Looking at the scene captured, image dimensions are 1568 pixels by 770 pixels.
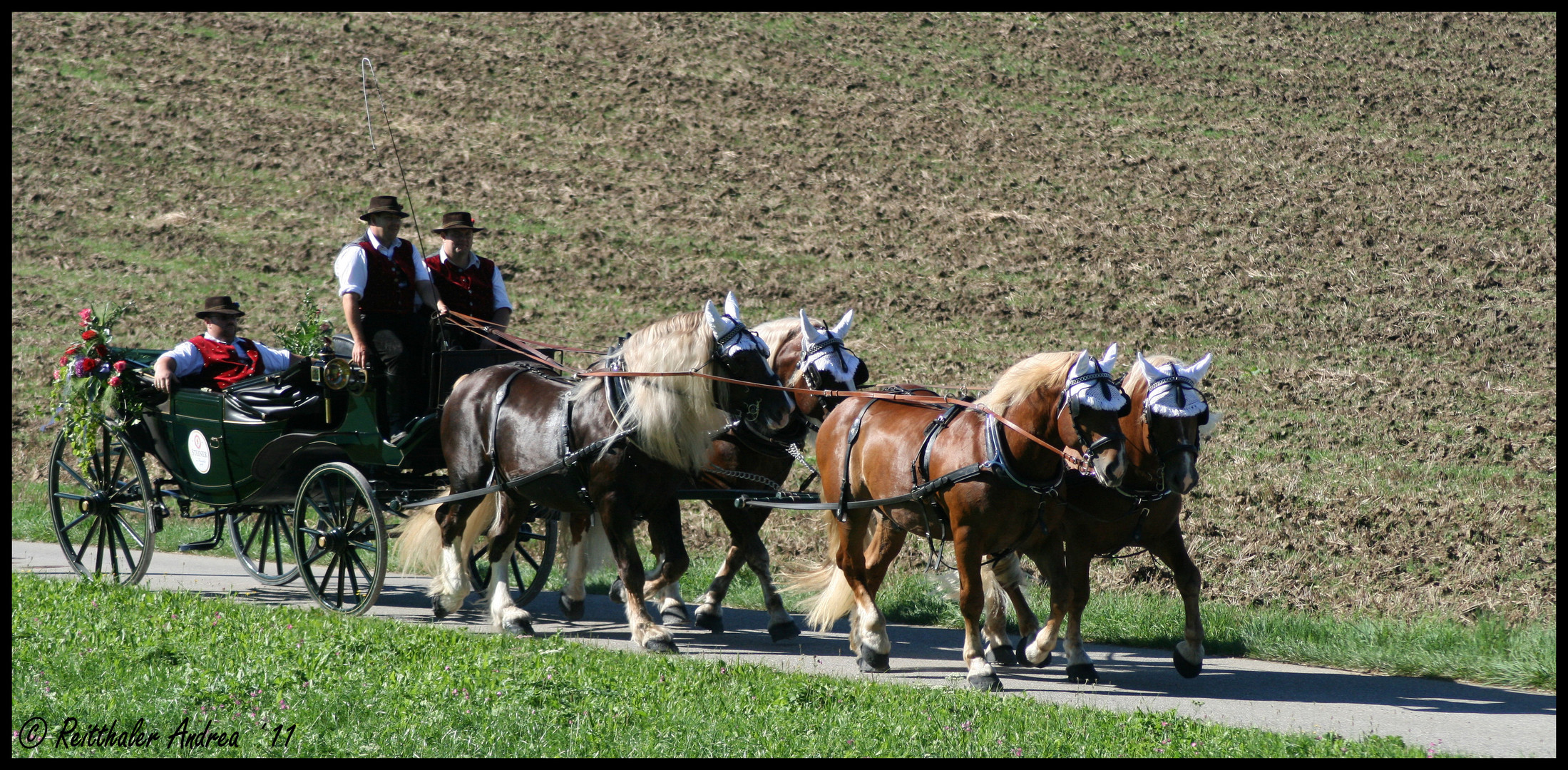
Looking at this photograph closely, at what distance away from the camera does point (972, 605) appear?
6.66 m

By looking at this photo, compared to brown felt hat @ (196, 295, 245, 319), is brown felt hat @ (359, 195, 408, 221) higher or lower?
higher

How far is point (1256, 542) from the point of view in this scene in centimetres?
977

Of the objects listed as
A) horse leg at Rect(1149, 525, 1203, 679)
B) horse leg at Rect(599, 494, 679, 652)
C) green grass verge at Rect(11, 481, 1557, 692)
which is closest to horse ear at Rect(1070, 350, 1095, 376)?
horse leg at Rect(1149, 525, 1203, 679)

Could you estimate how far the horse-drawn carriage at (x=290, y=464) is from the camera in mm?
8289

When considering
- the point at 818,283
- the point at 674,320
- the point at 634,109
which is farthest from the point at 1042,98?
the point at 674,320

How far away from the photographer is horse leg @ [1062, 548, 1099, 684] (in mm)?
6918

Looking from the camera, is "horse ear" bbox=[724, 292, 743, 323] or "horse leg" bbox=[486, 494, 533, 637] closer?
"horse ear" bbox=[724, 292, 743, 323]

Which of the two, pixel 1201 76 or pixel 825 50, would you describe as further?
pixel 825 50

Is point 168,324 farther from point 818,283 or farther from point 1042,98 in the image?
point 1042,98

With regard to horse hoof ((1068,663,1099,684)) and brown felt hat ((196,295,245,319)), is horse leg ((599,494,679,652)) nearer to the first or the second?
horse hoof ((1068,663,1099,684))

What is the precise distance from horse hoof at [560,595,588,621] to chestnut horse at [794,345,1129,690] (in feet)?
6.65

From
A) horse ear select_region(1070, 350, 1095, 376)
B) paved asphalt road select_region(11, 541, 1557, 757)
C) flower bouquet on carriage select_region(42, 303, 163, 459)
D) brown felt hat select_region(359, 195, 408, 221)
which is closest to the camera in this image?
paved asphalt road select_region(11, 541, 1557, 757)

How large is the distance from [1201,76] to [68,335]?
A: 2266cm

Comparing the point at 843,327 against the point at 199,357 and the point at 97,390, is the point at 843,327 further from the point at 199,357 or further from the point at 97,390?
the point at 97,390
